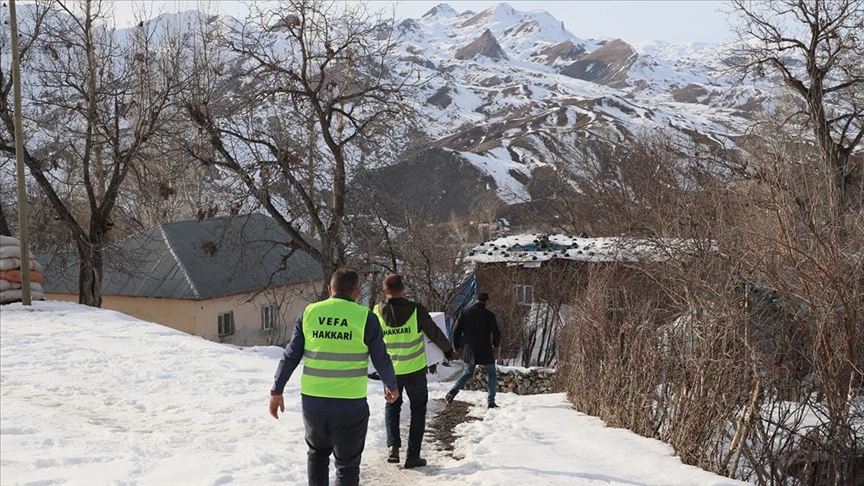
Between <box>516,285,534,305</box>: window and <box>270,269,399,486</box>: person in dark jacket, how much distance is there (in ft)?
55.9

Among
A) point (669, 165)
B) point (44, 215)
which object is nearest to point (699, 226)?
point (44, 215)

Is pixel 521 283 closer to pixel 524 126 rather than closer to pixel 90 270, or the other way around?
pixel 90 270

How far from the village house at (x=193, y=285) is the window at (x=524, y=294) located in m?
8.42

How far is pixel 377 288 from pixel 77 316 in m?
8.03

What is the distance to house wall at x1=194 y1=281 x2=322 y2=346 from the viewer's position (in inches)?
1138

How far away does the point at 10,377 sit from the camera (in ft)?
34.3

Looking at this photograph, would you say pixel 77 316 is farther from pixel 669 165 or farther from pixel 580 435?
pixel 669 165

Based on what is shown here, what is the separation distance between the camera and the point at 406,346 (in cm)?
735

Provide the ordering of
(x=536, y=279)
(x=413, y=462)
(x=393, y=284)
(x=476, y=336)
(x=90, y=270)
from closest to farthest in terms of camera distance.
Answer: (x=413, y=462), (x=393, y=284), (x=476, y=336), (x=90, y=270), (x=536, y=279)

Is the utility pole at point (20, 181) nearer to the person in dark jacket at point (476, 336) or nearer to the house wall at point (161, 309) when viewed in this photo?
the person in dark jacket at point (476, 336)

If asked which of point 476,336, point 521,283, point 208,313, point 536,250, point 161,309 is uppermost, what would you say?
point 536,250

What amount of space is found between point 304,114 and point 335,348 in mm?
15378

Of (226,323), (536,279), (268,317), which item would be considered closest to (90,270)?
(226,323)

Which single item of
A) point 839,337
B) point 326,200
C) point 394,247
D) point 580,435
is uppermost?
point 326,200
